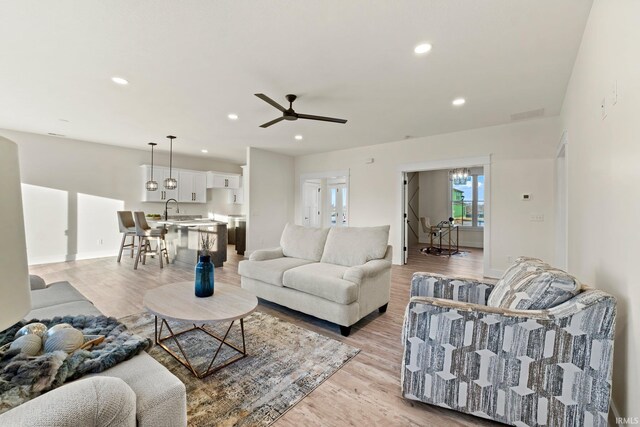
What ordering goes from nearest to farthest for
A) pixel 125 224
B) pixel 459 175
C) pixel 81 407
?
pixel 81 407 → pixel 125 224 → pixel 459 175

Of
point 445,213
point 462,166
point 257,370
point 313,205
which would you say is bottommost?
point 257,370

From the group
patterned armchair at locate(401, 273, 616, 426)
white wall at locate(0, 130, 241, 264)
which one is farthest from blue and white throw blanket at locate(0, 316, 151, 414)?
white wall at locate(0, 130, 241, 264)

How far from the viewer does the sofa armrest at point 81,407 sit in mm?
757

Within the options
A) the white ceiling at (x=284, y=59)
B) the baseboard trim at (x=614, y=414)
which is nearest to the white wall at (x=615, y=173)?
the baseboard trim at (x=614, y=414)

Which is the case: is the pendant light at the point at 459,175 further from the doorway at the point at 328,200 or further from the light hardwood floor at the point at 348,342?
the light hardwood floor at the point at 348,342

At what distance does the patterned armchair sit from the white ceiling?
2.05 m

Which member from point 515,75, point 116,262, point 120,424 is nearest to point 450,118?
point 515,75

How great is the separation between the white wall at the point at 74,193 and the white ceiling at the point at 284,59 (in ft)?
4.67

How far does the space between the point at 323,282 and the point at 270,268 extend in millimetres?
786

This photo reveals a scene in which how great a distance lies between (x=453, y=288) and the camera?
7.04 feet

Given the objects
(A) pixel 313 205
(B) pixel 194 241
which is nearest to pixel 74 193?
(B) pixel 194 241

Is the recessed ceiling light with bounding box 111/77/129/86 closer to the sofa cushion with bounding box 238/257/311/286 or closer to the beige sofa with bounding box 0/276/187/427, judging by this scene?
the sofa cushion with bounding box 238/257/311/286

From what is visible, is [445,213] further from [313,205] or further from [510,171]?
[510,171]

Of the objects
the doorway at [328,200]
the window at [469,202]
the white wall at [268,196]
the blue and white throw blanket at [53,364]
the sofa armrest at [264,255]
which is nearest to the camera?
the blue and white throw blanket at [53,364]
